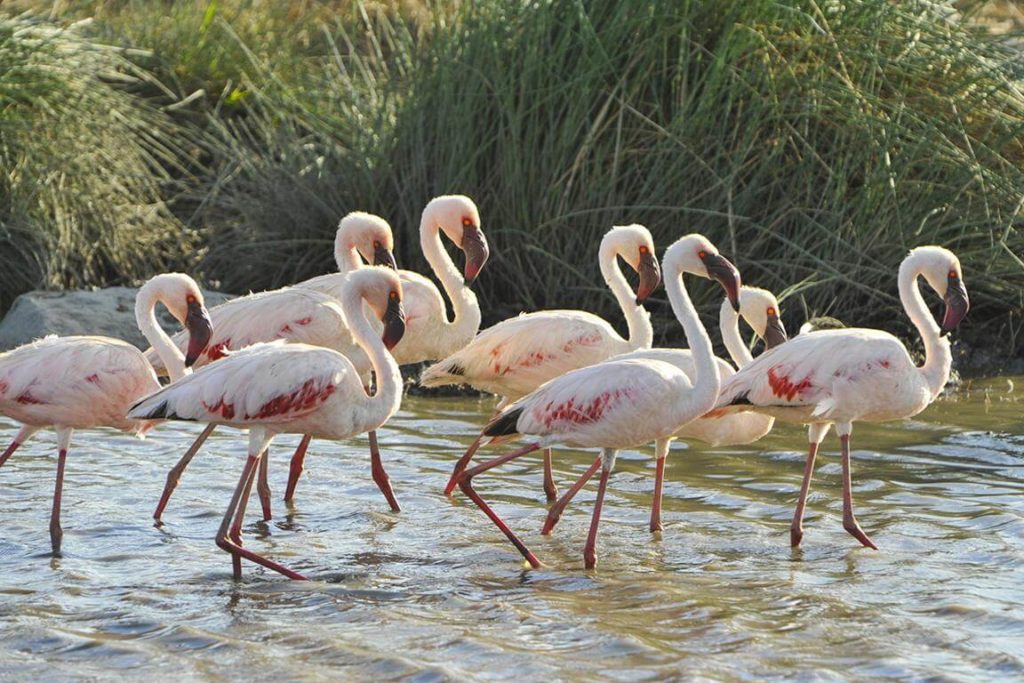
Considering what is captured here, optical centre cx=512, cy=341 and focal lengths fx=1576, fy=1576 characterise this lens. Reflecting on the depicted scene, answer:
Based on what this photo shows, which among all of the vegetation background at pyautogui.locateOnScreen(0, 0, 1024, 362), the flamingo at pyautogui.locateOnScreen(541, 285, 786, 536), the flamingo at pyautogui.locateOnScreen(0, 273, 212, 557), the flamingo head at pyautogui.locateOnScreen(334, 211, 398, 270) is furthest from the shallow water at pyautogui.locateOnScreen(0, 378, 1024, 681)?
the vegetation background at pyautogui.locateOnScreen(0, 0, 1024, 362)

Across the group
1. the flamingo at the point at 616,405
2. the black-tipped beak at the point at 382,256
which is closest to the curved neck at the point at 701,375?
the flamingo at the point at 616,405

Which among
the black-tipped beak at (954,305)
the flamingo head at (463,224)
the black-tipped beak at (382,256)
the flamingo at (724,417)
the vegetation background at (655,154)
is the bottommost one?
the flamingo at (724,417)

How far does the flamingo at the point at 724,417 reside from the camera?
5977 mm

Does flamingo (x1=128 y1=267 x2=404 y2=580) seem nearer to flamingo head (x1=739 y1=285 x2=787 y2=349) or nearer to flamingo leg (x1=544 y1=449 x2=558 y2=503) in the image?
flamingo leg (x1=544 y1=449 x2=558 y2=503)

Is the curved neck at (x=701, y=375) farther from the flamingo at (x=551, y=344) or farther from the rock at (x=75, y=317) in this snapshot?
the rock at (x=75, y=317)

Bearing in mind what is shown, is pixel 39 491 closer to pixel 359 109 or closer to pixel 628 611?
pixel 628 611

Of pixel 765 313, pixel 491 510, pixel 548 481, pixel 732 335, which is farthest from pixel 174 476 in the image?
pixel 765 313

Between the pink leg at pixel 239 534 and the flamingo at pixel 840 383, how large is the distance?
171 centimetres

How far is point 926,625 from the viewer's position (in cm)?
484

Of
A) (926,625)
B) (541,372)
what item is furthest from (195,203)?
(926,625)

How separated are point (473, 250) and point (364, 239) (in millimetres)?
483

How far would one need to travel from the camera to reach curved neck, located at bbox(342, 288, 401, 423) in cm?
552

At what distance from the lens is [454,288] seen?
703cm

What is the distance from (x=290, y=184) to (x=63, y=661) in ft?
18.8
